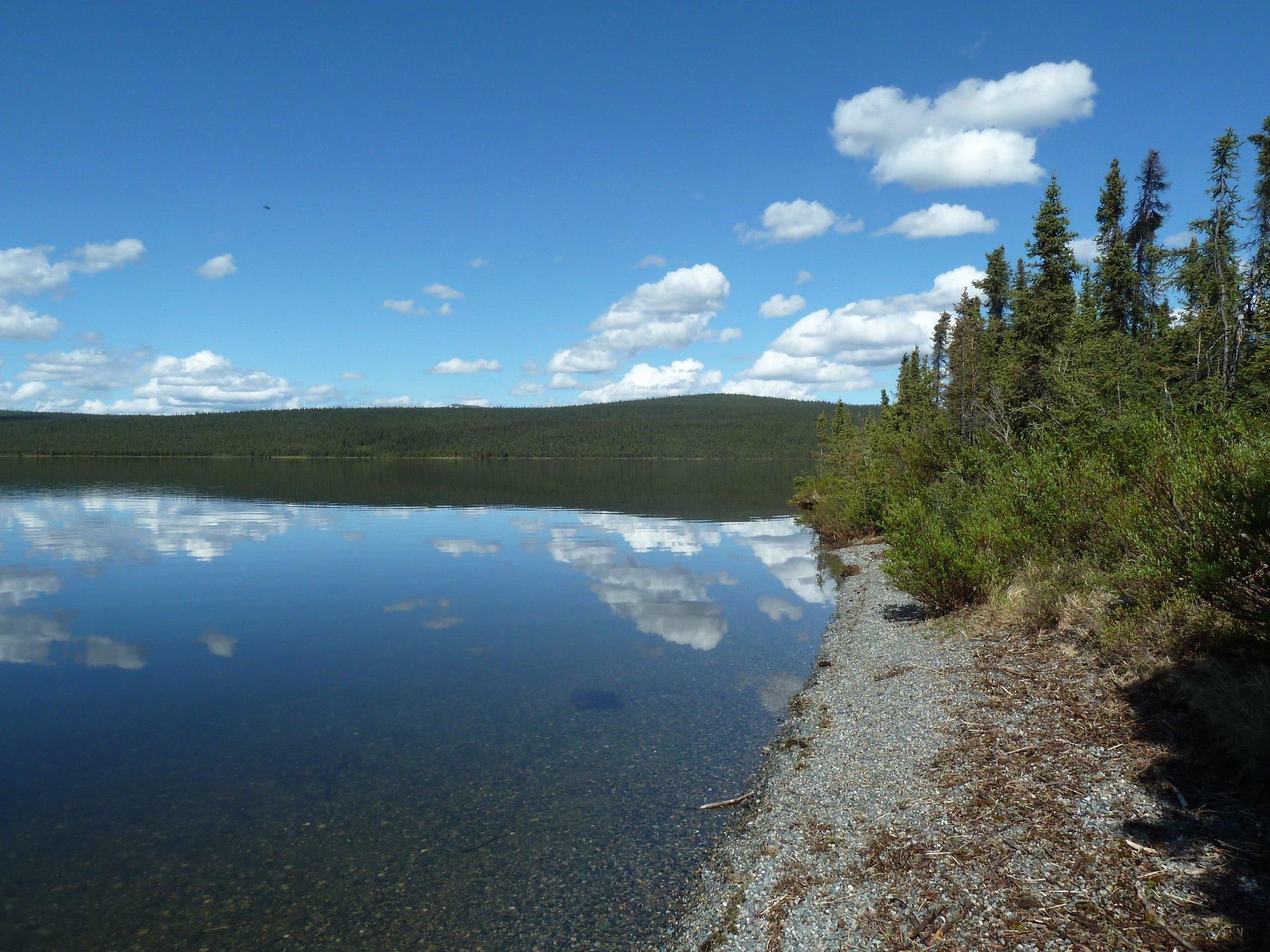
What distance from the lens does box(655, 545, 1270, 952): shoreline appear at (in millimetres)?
6723

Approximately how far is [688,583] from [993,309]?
41.8 m

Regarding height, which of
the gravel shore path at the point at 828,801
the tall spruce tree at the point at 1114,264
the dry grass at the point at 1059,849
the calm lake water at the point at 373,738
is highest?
the tall spruce tree at the point at 1114,264

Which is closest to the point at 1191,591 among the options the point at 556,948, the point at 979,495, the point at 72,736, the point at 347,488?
the point at 556,948

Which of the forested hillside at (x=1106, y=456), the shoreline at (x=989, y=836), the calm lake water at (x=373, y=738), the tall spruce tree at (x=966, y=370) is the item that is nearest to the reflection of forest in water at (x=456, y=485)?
the tall spruce tree at (x=966, y=370)

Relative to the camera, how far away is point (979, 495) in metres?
21.5

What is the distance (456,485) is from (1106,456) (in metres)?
95.4

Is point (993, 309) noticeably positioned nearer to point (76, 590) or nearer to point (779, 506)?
point (779, 506)

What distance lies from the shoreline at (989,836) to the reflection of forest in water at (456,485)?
49.8 m

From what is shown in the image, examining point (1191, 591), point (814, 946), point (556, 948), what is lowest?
point (556, 948)

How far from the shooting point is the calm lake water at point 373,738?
31.4 ft

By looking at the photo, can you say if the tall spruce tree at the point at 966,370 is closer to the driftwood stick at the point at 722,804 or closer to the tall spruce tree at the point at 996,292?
the tall spruce tree at the point at 996,292

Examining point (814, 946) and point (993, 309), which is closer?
point (814, 946)

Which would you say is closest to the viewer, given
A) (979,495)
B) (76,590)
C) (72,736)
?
(72,736)

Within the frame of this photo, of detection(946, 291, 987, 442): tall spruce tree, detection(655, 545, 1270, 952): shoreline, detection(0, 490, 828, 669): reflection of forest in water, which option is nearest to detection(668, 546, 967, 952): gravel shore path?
detection(655, 545, 1270, 952): shoreline
